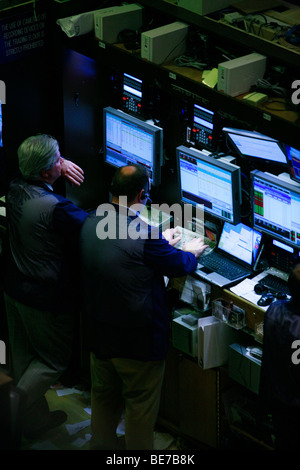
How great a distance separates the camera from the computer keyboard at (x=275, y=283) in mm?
4507

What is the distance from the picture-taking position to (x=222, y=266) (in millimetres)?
4746

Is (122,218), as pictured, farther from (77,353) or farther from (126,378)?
(77,353)

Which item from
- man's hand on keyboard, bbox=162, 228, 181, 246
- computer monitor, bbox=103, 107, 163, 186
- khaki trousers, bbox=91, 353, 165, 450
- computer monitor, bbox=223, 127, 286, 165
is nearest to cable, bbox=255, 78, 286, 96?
computer monitor, bbox=223, 127, 286, 165

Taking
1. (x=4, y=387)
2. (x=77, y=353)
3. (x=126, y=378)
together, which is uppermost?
(x=4, y=387)

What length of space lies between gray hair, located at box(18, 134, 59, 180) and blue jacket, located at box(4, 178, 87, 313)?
74 mm

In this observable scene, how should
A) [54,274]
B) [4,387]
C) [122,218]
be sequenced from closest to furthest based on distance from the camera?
[4,387] → [122,218] → [54,274]

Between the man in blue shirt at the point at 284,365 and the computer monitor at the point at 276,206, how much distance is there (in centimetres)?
59

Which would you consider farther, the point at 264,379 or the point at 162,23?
the point at 162,23

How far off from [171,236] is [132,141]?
745mm

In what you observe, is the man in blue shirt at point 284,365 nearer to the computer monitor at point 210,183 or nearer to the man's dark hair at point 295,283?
the man's dark hair at point 295,283

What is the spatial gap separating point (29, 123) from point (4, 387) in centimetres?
187

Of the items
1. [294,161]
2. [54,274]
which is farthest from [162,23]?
[54,274]

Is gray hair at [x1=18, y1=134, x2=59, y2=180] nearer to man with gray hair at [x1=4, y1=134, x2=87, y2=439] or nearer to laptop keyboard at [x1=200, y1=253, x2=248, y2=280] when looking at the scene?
man with gray hair at [x1=4, y1=134, x2=87, y2=439]

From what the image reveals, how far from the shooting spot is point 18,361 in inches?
194
